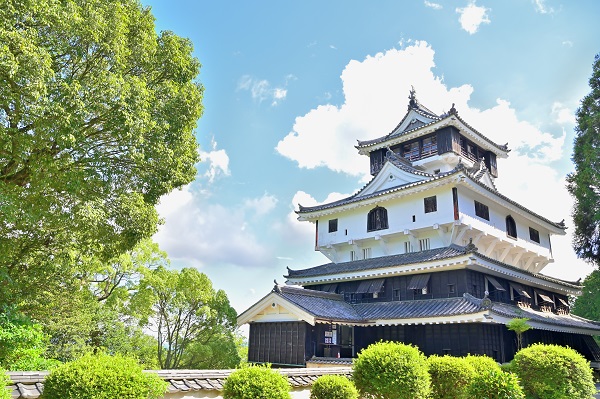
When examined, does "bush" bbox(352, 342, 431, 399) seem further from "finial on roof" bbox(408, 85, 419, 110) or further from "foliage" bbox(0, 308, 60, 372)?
"finial on roof" bbox(408, 85, 419, 110)

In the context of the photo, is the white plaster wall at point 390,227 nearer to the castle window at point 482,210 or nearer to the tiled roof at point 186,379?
the castle window at point 482,210

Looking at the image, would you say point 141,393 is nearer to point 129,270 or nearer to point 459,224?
point 459,224

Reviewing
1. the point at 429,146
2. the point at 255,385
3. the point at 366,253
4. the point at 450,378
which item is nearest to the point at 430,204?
the point at 366,253

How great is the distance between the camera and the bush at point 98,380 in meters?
6.45

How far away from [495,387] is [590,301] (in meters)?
36.9

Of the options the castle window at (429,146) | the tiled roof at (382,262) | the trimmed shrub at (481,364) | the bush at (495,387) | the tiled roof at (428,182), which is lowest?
the bush at (495,387)

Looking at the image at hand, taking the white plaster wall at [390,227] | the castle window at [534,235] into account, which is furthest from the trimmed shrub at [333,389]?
the castle window at [534,235]

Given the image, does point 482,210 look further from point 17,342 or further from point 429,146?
point 17,342

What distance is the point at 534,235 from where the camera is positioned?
29891mm

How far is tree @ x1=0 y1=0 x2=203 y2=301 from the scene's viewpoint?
1069 cm

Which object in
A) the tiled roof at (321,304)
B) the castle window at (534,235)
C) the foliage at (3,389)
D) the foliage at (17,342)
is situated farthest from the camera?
the castle window at (534,235)

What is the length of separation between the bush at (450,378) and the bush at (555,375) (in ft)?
9.08

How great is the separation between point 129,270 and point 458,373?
23.2 metres

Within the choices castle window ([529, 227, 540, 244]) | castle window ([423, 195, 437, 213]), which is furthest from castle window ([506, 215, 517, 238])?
castle window ([423, 195, 437, 213])
